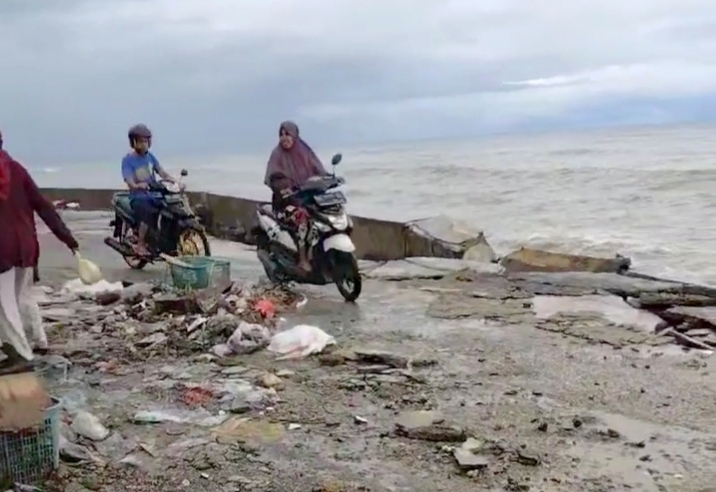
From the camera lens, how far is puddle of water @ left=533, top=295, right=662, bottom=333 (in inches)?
291

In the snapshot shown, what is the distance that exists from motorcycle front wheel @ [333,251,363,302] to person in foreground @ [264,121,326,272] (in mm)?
342

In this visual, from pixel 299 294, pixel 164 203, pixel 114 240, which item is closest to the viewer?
pixel 299 294

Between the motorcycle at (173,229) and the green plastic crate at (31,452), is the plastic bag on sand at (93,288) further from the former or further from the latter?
the green plastic crate at (31,452)

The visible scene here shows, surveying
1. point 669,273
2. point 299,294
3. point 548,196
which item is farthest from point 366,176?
point 299,294

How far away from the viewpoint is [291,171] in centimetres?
871

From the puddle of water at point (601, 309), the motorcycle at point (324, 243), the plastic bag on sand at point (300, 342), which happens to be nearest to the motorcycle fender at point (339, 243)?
the motorcycle at point (324, 243)

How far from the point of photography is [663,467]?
4.06m

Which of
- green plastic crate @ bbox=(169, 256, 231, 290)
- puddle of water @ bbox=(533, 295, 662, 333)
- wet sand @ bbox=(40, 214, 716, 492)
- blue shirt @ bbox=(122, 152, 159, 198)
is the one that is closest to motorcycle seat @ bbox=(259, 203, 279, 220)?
green plastic crate @ bbox=(169, 256, 231, 290)

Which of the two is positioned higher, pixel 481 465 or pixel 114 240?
pixel 114 240

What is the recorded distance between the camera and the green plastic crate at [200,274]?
27.0 ft

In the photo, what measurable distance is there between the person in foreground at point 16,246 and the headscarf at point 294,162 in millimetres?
3092

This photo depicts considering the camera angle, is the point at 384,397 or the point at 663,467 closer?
the point at 663,467

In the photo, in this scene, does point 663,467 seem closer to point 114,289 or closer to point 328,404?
point 328,404

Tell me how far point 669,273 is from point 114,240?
8.40 metres
